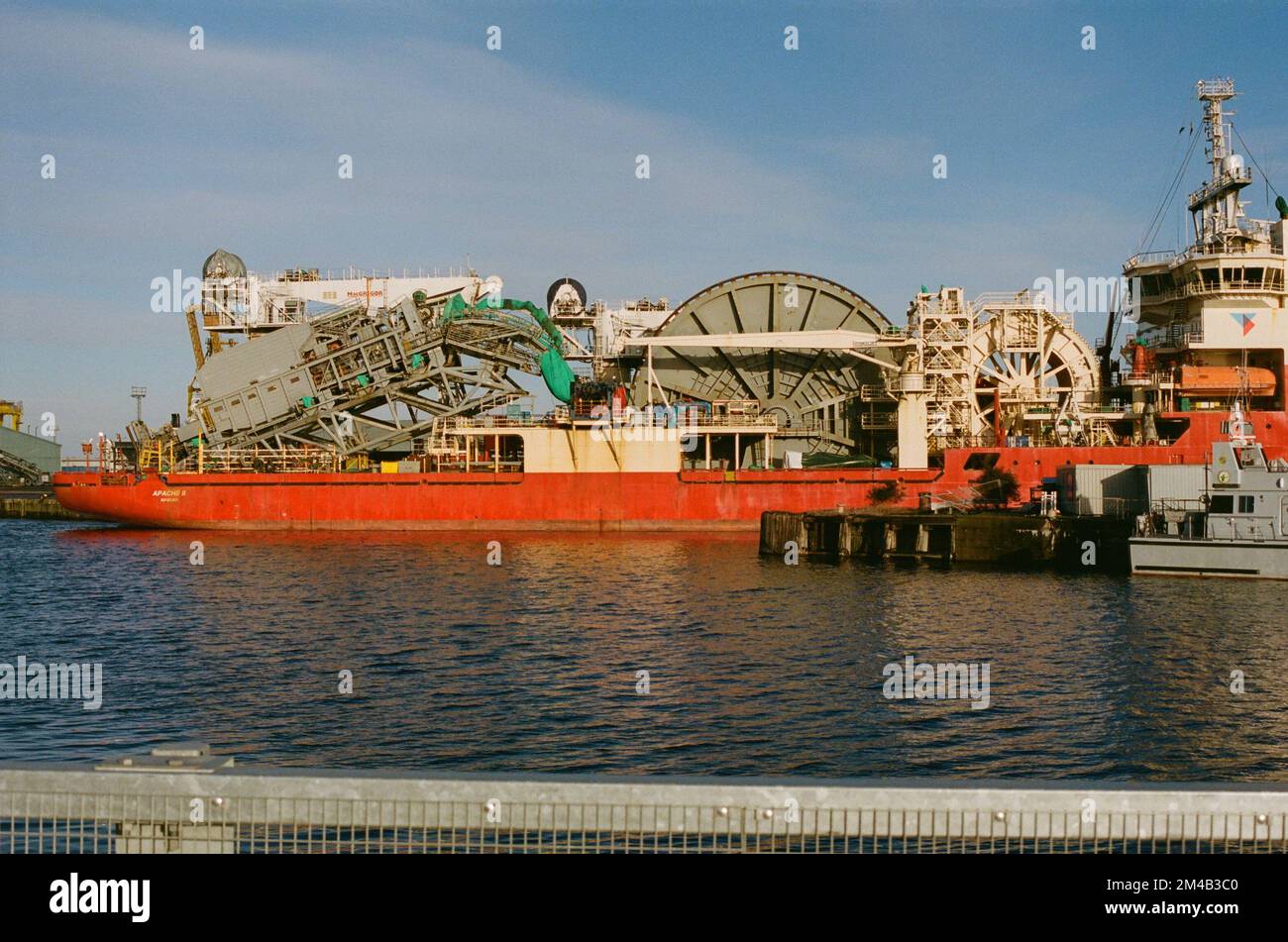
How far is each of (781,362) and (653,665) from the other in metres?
40.6

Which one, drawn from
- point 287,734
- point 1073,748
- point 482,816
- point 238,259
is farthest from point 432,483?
point 482,816

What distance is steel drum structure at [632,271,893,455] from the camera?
61.7 m

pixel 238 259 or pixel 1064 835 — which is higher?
pixel 238 259

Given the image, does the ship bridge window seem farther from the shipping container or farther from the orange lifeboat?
the orange lifeboat

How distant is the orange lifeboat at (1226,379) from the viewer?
52969 mm

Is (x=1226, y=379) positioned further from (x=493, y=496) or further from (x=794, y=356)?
(x=493, y=496)

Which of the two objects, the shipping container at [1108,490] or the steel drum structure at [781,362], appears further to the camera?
the steel drum structure at [781,362]

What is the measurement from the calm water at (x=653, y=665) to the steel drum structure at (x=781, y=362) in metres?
20.8

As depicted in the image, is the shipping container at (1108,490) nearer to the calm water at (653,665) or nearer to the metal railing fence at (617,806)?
the calm water at (653,665)

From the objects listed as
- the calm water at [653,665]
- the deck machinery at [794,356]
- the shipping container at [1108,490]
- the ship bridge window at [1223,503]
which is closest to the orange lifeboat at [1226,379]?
the deck machinery at [794,356]

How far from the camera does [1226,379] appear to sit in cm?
5300
